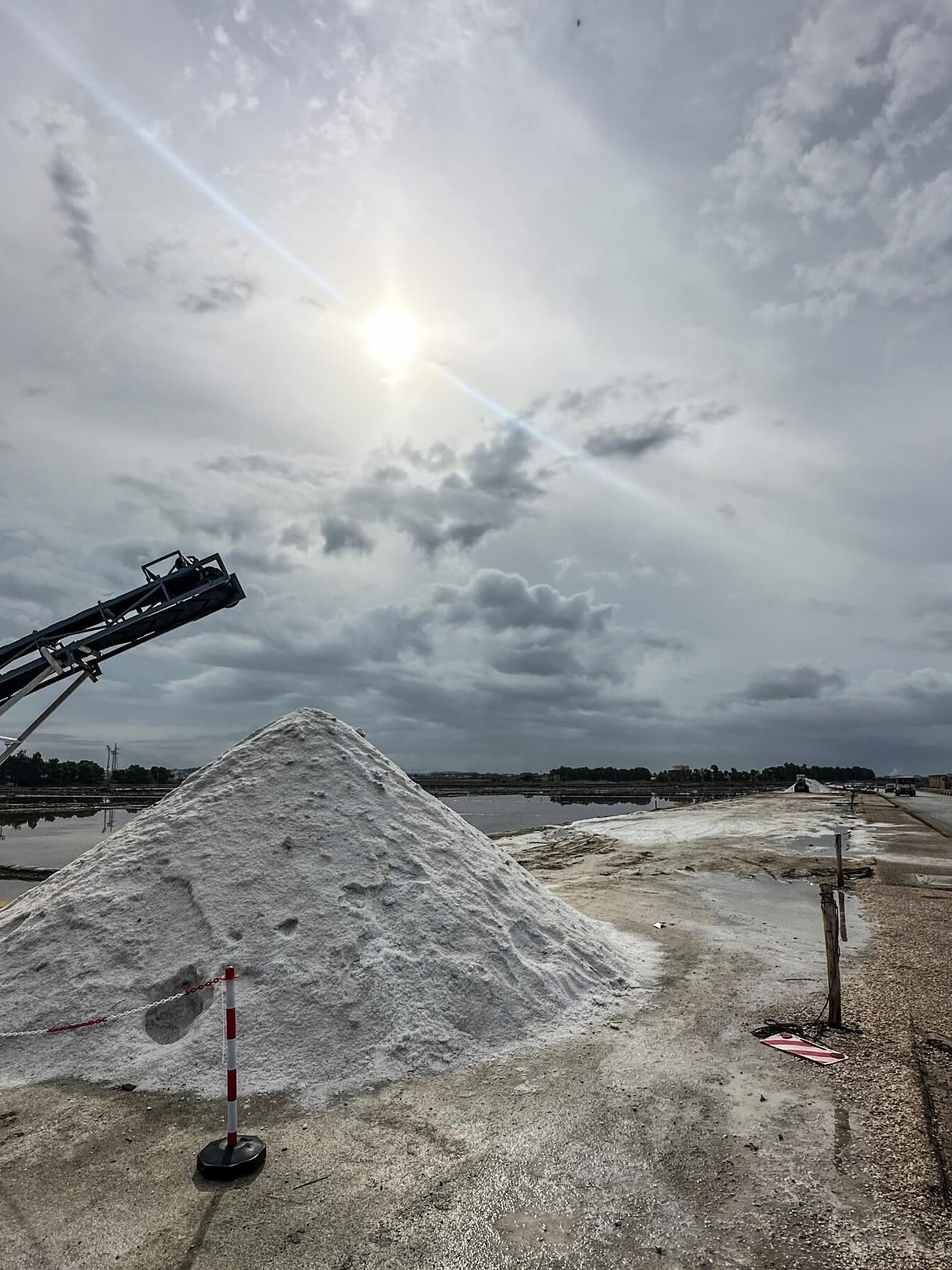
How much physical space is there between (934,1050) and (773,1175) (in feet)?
10.2

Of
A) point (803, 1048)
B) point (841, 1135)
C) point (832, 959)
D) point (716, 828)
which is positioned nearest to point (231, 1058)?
point (841, 1135)

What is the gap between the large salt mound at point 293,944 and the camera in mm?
6312

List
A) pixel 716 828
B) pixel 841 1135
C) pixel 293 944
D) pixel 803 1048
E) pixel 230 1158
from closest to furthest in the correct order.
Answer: pixel 230 1158, pixel 841 1135, pixel 803 1048, pixel 293 944, pixel 716 828

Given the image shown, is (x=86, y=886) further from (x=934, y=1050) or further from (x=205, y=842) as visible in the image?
(x=934, y=1050)

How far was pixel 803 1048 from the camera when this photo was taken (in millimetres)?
6688

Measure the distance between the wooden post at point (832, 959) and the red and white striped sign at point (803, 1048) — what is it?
0.59 meters

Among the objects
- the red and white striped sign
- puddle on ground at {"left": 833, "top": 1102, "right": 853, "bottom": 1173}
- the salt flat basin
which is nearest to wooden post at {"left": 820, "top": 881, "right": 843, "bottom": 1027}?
the red and white striped sign

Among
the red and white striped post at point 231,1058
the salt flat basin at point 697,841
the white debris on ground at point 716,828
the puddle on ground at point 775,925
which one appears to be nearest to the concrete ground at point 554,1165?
the red and white striped post at point 231,1058

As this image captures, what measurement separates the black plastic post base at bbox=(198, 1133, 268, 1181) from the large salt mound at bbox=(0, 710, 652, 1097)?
0.97 m

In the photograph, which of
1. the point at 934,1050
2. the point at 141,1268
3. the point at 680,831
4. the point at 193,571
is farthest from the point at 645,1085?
the point at 680,831

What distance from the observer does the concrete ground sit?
4047 millimetres

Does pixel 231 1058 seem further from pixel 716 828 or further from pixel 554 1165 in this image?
pixel 716 828

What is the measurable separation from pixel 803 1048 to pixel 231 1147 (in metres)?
4.99

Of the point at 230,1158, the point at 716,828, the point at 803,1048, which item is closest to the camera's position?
the point at 230,1158
